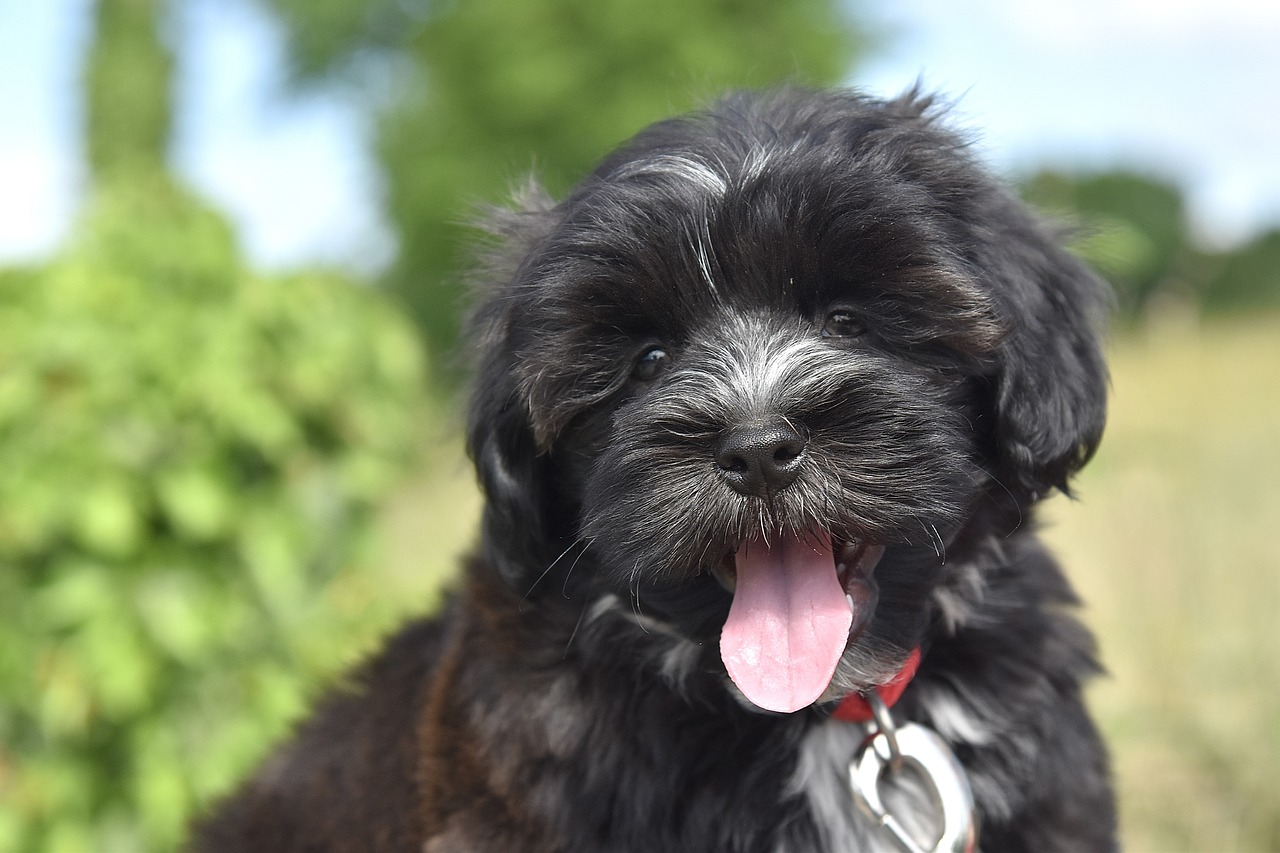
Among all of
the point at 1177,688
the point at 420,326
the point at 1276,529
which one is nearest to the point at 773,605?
the point at 1177,688

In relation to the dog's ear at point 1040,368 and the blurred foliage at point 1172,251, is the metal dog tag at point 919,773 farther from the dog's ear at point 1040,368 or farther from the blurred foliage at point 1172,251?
the blurred foliage at point 1172,251

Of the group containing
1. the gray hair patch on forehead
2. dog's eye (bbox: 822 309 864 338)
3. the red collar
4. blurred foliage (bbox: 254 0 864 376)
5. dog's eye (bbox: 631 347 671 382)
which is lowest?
the red collar

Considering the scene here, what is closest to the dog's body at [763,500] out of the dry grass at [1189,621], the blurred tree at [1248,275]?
the dry grass at [1189,621]

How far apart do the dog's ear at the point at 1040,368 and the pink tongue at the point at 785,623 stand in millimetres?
484

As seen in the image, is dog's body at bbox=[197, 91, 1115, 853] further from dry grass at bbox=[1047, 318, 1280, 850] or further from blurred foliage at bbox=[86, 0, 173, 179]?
blurred foliage at bbox=[86, 0, 173, 179]

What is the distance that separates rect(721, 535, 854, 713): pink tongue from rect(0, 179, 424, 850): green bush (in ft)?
8.57

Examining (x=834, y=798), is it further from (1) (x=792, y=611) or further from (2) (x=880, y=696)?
(1) (x=792, y=611)

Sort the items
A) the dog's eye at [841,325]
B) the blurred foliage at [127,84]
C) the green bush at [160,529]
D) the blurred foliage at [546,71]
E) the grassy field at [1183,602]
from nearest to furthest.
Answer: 1. the dog's eye at [841,325]
2. the green bush at [160,529]
3. the grassy field at [1183,602]
4. the blurred foliage at [546,71]
5. the blurred foliage at [127,84]

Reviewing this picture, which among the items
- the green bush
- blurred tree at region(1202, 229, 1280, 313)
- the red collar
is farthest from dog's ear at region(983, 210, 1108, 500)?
blurred tree at region(1202, 229, 1280, 313)

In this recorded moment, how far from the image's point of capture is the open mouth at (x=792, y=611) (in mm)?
2469

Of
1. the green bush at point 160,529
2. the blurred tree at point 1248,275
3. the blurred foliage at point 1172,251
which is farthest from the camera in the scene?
the blurred tree at point 1248,275

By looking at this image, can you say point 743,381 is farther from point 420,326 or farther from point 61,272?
point 420,326

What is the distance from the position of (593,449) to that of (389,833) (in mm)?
1098

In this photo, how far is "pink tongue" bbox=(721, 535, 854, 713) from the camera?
8.09ft
